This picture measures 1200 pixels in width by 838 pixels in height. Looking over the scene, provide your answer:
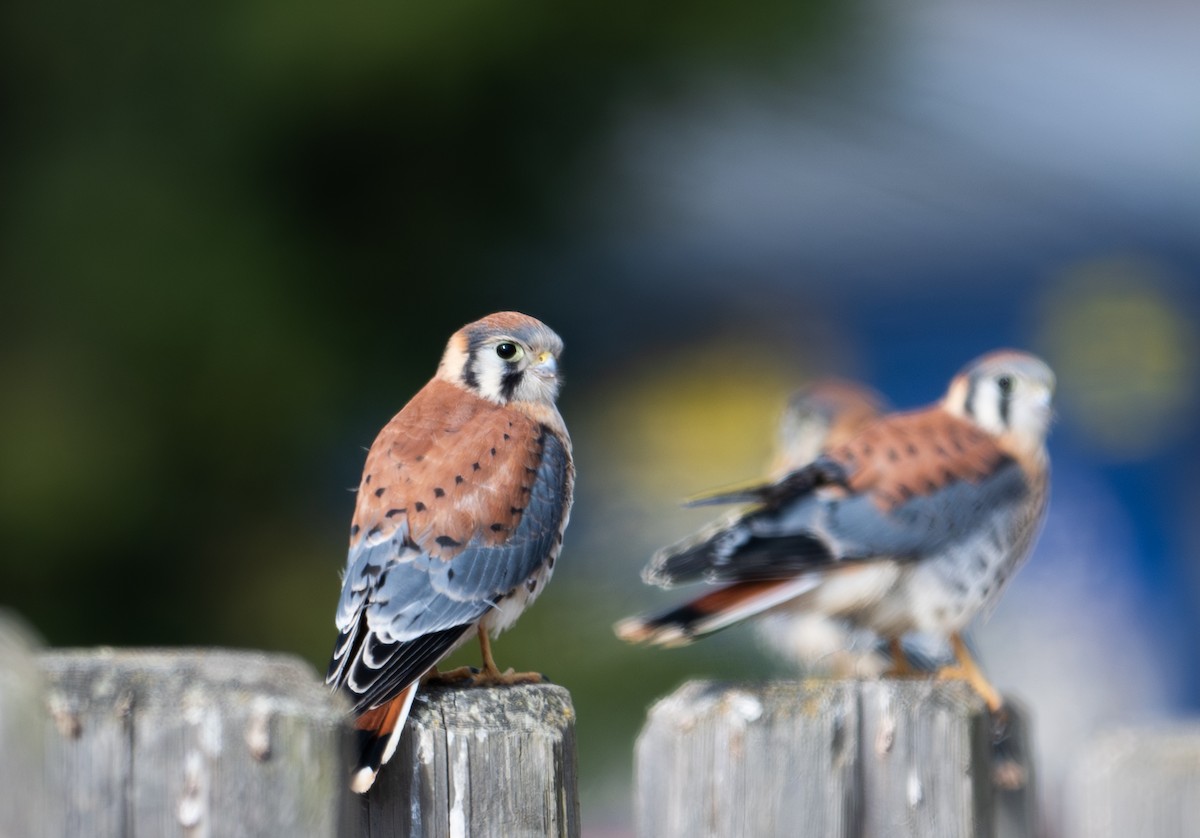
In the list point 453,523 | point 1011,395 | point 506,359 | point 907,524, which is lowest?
point 453,523

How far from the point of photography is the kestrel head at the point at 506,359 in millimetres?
2549

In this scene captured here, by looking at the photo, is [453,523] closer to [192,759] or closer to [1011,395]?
[192,759]

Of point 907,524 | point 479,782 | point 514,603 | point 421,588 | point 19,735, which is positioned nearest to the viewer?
point 19,735

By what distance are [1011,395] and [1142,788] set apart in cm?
180

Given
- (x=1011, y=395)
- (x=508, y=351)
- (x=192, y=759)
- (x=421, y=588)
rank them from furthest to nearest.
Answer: (x=1011, y=395)
(x=508, y=351)
(x=421, y=588)
(x=192, y=759)

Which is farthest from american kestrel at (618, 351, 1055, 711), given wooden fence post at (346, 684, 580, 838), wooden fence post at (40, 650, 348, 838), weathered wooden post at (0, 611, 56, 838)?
weathered wooden post at (0, 611, 56, 838)

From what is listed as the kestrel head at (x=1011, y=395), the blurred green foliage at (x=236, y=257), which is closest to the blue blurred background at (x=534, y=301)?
the blurred green foliage at (x=236, y=257)

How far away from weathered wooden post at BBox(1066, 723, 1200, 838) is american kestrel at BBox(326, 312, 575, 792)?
83 cm

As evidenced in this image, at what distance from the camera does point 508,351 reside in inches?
101

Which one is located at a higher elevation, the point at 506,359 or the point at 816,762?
the point at 506,359

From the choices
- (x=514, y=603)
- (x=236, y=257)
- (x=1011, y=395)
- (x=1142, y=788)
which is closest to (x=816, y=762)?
(x=1142, y=788)

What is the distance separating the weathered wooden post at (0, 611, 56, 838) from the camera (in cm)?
133

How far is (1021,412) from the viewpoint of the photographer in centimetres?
353

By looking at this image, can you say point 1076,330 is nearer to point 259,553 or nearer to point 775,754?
point 259,553
